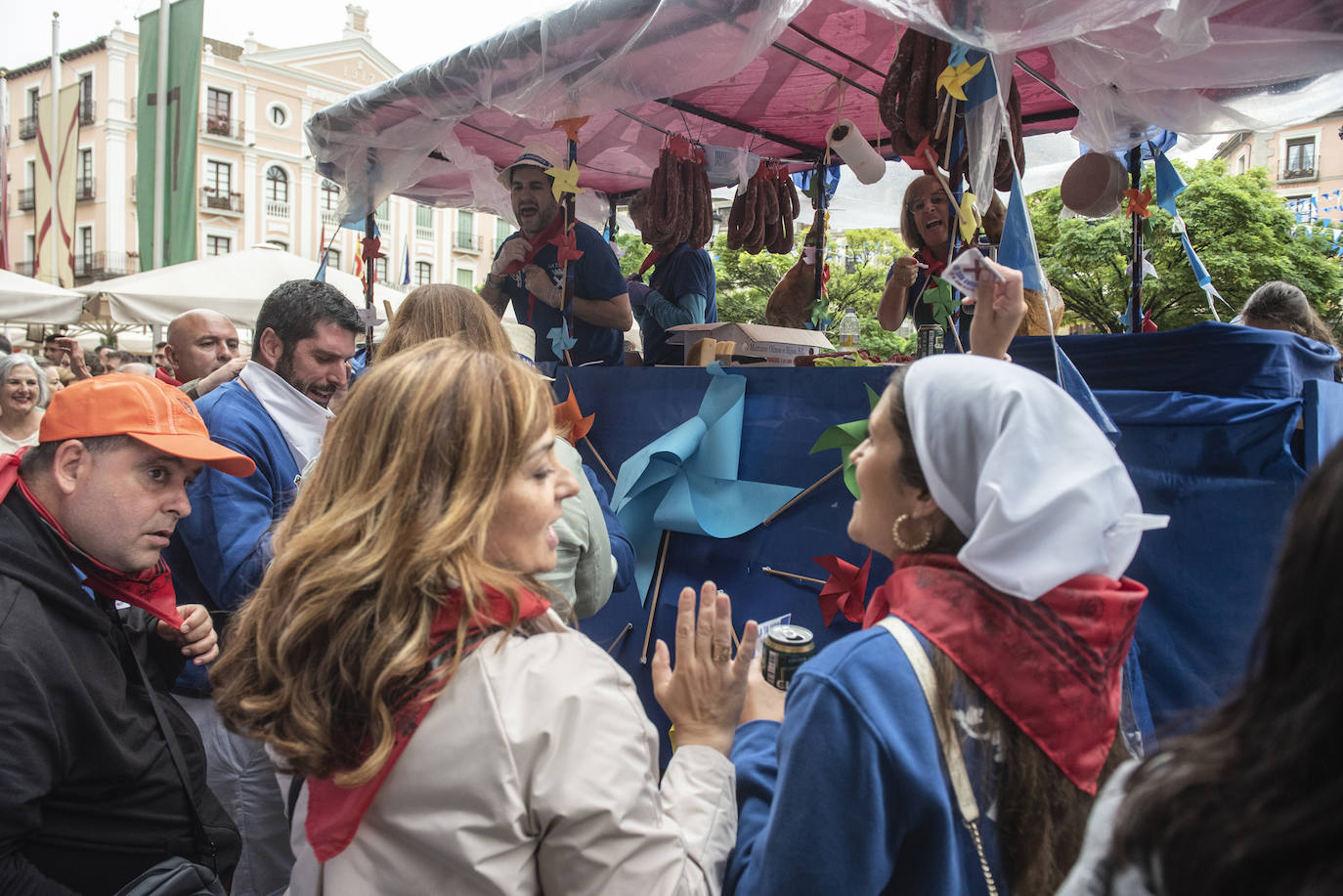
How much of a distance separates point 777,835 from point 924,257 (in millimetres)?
2837

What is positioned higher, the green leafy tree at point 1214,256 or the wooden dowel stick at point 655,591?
the green leafy tree at point 1214,256

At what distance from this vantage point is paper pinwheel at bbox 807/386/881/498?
2.54m

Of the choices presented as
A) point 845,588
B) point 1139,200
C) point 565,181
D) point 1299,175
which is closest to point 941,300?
point 845,588

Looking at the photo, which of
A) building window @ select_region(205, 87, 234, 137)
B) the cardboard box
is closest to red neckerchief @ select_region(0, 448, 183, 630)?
the cardboard box

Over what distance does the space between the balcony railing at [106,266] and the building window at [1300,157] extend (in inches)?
1814

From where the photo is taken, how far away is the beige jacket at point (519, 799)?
1061 millimetres

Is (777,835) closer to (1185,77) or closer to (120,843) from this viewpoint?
(120,843)

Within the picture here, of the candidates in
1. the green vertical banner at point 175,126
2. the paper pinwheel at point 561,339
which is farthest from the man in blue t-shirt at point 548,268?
the green vertical banner at point 175,126

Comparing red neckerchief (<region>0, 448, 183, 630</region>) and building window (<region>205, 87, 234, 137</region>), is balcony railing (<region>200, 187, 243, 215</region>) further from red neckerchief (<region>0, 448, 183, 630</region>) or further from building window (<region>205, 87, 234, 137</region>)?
red neckerchief (<region>0, 448, 183, 630</region>)

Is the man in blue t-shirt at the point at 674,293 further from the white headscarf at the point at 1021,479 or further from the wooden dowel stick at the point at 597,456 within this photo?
the white headscarf at the point at 1021,479

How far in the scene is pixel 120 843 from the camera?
179 centimetres

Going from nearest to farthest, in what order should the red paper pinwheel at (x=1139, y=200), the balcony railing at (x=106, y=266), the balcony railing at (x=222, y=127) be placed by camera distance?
the red paper pinwheel at (x=1139, y=200), the balcony railing at (x=106, y=266), the balcony railing at (x=222, y=127)

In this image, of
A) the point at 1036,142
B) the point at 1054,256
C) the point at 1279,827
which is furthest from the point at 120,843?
the point at 1054,256

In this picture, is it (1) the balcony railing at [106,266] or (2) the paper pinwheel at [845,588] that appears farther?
(1) the balcony railing at [106,266]
